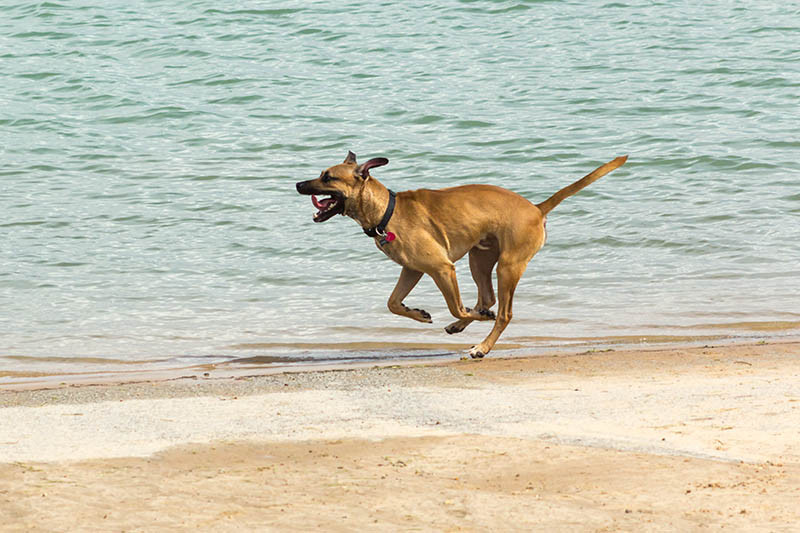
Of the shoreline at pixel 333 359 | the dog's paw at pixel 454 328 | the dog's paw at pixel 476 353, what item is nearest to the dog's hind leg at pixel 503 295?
the dog's paw at pixel 476 353

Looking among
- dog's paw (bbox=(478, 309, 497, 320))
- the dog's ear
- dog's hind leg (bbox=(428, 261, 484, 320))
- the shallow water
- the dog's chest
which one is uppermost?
the dog's ear

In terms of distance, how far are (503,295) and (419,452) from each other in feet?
11.2

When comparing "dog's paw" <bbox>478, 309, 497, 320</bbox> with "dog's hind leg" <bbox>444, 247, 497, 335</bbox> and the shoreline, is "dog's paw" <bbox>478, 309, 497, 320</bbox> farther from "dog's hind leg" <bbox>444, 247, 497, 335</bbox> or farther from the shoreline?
the shoreline

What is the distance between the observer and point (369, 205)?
8844 mm

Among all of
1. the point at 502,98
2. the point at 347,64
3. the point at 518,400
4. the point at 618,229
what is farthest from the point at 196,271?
the point at 347,64

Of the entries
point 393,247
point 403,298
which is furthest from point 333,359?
point 393,247

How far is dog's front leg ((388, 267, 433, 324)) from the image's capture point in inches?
362

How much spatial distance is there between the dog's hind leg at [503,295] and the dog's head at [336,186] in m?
1.25

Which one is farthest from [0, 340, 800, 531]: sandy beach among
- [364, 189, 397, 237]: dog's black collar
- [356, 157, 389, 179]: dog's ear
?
[356, 157, 389, 179]: dog's ear

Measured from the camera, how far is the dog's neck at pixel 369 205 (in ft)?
29.0

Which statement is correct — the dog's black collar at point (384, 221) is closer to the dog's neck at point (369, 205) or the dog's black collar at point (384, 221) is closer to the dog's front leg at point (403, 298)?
the dog's neck at point (369, 205)

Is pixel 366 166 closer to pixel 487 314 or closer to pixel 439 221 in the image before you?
pixel 439 221

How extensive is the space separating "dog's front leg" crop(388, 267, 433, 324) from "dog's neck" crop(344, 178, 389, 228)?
0.56 meters

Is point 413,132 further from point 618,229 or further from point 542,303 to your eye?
point 542,303
